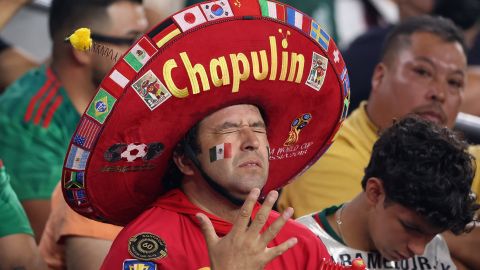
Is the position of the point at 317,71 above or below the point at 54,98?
above

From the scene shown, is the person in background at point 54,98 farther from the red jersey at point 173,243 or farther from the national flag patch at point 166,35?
the national flag patch at point 166,35

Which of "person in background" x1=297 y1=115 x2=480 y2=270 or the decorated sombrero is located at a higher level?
the decorated sombrero

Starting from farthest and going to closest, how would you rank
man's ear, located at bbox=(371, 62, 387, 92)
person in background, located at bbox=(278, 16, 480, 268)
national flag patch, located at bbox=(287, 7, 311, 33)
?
man's ear, located at bbox=(371, 62, 387, 92) < person in background, located at bbox=(278, 16, 480, 268) < national flag patch, located at bbox=(287, 7, 311, 33)

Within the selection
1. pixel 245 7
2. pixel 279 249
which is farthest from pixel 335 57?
pixel 279 249

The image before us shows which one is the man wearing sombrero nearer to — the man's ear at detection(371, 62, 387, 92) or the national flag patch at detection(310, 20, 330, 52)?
the national flag patch at detection(310, 20, 330, 52)

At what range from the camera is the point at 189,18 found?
11.2ft

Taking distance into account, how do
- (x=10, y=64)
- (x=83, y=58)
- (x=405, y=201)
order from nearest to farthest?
(x=405, y=201), (x=83, y=58), (x=10, y=64)

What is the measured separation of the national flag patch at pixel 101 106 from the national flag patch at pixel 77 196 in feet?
0.96

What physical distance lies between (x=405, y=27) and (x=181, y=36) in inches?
103

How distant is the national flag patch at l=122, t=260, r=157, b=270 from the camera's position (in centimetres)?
342

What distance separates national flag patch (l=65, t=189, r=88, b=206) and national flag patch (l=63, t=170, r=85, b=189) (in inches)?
0.8

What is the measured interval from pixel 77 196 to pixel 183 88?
494 millimetres

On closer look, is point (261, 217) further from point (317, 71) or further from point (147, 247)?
point (317, 71)

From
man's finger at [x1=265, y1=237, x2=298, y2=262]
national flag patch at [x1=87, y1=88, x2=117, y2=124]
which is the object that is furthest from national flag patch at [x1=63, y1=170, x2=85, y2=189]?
man's finger at [x1=265, y1=237, x2=298, y2=262]
